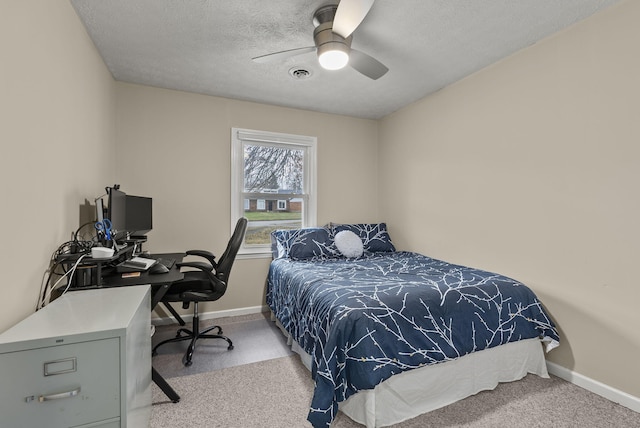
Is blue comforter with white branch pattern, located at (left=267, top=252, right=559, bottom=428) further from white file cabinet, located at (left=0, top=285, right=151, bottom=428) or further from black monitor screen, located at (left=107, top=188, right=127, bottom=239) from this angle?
black monitor screen, located at (left=107, top=188, right=127, bottom=239)

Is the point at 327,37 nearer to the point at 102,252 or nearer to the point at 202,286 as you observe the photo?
the point at 102,252

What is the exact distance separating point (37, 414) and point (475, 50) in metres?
3.27

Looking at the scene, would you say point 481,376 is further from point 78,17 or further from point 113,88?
point 113,88

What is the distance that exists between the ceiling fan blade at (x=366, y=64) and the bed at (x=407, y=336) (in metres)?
1.56

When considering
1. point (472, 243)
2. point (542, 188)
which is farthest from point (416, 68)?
point (472, 243)

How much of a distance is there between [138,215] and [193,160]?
90 cm

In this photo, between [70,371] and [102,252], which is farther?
[102,252]

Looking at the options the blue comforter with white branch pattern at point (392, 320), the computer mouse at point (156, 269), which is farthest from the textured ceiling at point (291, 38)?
the blue comforter with white branch pattern at point (392, 320)

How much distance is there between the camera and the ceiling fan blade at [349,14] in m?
1.57

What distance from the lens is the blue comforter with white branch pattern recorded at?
5.27ft

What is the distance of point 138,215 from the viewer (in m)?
2.64

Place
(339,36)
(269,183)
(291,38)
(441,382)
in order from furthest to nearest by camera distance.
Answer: (269,183) < (291,38) < (339,36) < (441,382)

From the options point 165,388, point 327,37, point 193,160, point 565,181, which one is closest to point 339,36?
point 327,37

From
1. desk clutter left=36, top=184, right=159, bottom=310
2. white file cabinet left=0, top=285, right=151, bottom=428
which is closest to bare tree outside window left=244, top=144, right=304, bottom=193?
desk clutter left=36, top=184, right=159, bottom=310
